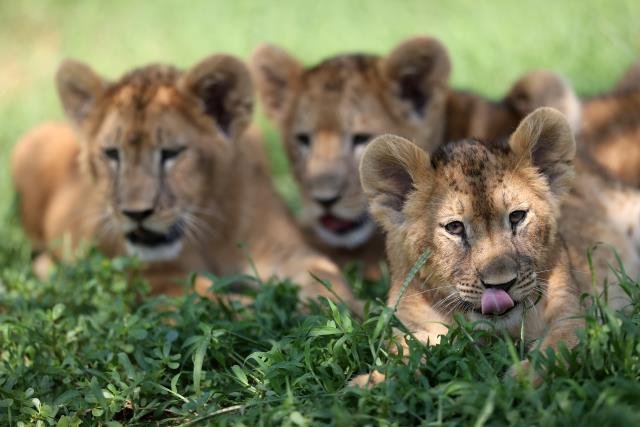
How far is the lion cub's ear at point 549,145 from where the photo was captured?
3.60m

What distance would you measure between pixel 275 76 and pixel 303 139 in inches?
19.5

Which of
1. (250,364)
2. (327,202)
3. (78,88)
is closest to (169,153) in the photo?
(78,88)

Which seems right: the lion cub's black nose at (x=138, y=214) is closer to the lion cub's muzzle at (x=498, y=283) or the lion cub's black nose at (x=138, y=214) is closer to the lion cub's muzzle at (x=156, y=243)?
the lion cub's muzzle at (x=156, y=243)

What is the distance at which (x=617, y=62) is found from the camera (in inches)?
288

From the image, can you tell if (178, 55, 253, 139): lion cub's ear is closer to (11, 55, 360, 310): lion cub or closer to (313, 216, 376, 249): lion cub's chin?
(11, 55, 360, 310): lion cub

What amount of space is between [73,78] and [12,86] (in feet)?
14.9

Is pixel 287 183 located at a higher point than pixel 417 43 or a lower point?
lower

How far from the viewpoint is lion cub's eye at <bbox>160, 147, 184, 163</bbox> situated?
16.2 feet

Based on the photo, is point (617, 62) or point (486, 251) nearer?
point (486, 251)

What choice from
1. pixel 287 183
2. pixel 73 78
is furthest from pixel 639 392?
pixel 287 183

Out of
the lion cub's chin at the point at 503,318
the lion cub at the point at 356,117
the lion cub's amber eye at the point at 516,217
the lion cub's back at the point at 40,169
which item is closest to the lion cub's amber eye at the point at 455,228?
the lion cub's amber eye at the point at 516,217

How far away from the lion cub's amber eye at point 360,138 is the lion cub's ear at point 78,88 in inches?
50.0

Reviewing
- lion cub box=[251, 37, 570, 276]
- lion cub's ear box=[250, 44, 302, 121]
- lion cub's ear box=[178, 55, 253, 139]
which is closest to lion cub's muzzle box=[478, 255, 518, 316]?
lion cub box=[251, 37, 570, 276]

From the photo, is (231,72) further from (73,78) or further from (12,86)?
(12,86)
